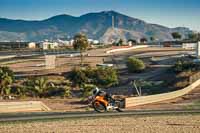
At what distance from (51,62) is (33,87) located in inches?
1209

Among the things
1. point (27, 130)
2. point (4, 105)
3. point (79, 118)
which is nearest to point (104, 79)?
point (4, 105)

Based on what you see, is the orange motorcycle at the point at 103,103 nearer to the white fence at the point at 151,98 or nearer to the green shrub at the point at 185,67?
the white fence at the point at 151,98

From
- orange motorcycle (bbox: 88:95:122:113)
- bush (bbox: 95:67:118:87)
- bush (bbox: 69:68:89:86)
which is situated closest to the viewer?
orange motorcycle (bbox: 88:95:122:113)

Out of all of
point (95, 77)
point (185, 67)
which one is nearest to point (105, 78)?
point (95, 77)

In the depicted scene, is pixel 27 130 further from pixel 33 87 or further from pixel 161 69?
pixel 161 69

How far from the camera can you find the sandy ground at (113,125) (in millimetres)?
18703

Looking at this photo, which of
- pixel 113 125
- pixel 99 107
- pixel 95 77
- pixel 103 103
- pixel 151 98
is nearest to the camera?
pixel 113 125

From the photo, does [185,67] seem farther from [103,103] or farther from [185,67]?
[103,103]

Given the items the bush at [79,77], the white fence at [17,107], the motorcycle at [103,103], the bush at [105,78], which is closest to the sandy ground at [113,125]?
the motorcycle at [103,103]

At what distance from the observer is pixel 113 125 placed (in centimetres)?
2019

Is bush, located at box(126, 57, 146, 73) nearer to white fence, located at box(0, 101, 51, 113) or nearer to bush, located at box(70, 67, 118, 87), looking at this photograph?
bush, located at box(70, 67, 118, 87)

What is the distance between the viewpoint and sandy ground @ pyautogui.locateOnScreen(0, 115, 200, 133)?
1870cm

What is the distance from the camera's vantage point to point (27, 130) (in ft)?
61.5

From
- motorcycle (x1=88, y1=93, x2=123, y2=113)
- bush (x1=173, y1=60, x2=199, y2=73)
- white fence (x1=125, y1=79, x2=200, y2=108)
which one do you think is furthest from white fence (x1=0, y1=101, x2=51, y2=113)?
bush (x1=173, y1=60, x2=199, y2=73)
